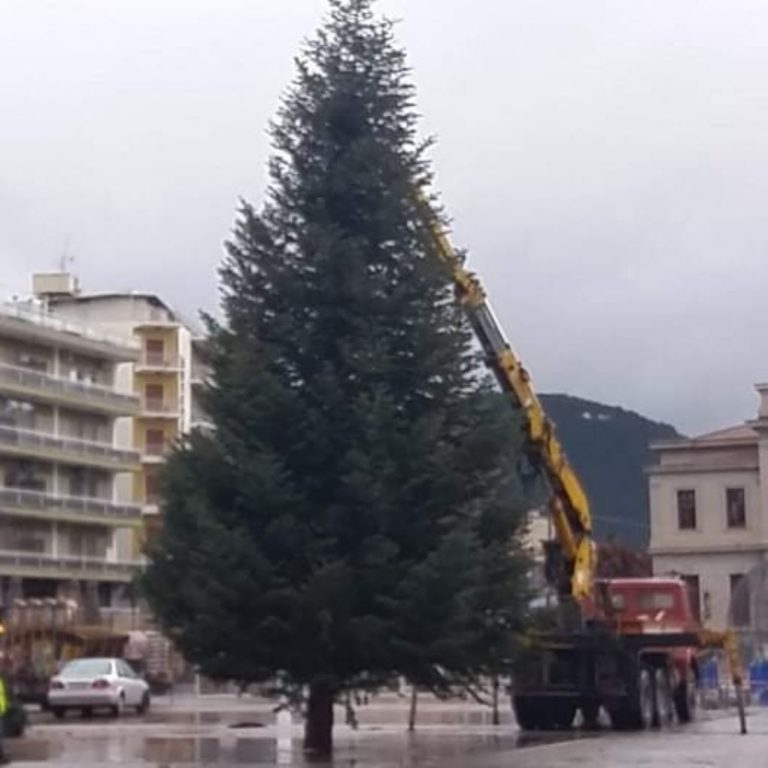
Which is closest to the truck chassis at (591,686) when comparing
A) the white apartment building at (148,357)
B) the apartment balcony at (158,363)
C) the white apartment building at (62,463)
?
the white apartment building at (62,463)

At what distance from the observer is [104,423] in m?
105

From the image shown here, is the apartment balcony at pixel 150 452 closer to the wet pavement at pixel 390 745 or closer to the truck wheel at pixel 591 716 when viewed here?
the wet pavement at pixel 390 745

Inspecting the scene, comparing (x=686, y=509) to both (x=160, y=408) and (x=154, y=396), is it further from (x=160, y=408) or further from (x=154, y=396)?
(x=154, y=396)

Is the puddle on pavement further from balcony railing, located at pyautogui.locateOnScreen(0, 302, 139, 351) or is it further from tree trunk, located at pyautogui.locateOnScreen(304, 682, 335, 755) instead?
balcony railing, located at pyautogui.locateOnScreen(0, 302, 139, 351)

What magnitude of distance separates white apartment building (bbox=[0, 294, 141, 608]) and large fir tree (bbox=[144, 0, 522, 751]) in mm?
61167

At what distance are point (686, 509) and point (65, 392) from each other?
1137 inches

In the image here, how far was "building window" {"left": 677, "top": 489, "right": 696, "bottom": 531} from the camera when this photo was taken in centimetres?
10088

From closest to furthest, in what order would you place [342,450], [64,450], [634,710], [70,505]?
[342,450]
[634,710]
[70,505]
[64,450]

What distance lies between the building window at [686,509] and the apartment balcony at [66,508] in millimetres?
24719

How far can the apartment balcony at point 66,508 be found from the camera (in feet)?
308

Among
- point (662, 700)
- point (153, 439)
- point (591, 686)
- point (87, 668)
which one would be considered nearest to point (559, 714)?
point (591, 686)

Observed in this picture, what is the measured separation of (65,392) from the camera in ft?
327

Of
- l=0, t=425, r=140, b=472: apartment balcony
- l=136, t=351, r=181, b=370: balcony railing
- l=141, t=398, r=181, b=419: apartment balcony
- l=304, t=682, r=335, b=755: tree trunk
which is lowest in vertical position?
l=304, t=682, r=335, b=755: tree trunk

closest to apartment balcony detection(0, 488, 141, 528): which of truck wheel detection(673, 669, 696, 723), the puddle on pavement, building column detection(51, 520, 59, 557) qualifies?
building column detection(51, 520, 59, 557)
